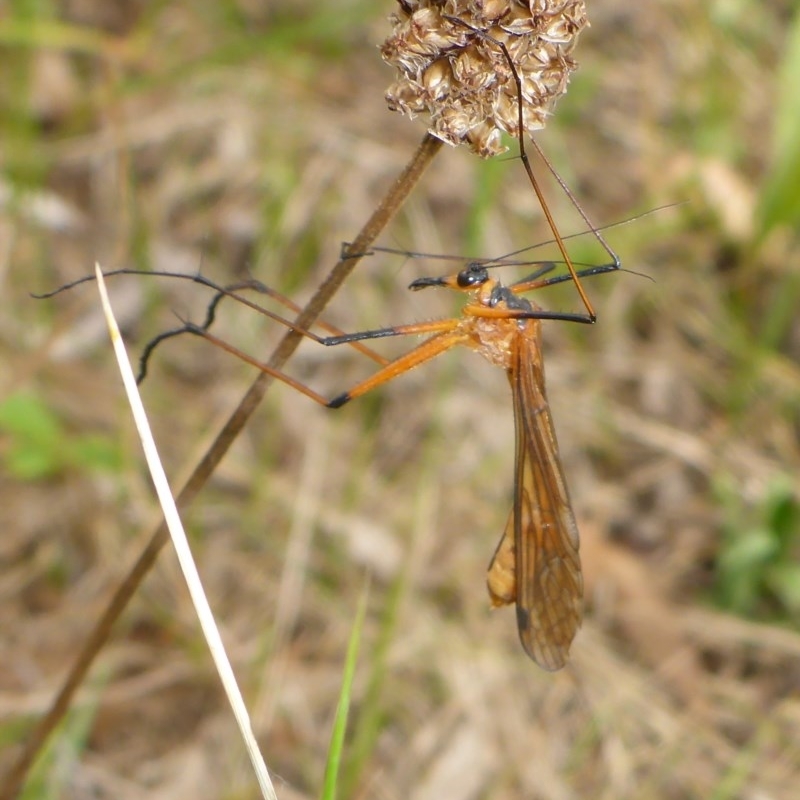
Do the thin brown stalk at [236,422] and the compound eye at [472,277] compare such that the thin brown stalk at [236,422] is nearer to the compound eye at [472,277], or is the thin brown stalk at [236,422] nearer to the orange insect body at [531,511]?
the compound eye at [472,277]

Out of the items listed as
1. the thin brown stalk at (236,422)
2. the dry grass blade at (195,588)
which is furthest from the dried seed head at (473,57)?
the dry grass blade at (195,588)

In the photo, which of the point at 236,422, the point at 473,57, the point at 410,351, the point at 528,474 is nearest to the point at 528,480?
the point at 528,474

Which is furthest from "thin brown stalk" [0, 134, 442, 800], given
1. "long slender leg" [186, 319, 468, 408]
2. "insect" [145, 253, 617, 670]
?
"insect" [145, 253, 617, 670]

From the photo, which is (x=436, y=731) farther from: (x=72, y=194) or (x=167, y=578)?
(x=72, y=194)

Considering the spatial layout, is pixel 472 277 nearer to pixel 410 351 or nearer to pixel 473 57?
pixel 410 351

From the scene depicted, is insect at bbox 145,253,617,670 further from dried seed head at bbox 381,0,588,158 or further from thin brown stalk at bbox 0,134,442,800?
dried seed head at bbox 381,0,588,158

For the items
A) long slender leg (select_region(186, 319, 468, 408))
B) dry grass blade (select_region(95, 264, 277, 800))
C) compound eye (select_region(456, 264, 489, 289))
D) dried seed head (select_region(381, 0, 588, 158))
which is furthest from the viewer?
compound eye (select_region(456, 264, 489, 289))

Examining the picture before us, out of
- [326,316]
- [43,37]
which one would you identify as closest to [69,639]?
[326,316]

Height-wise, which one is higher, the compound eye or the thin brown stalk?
the compound eye
